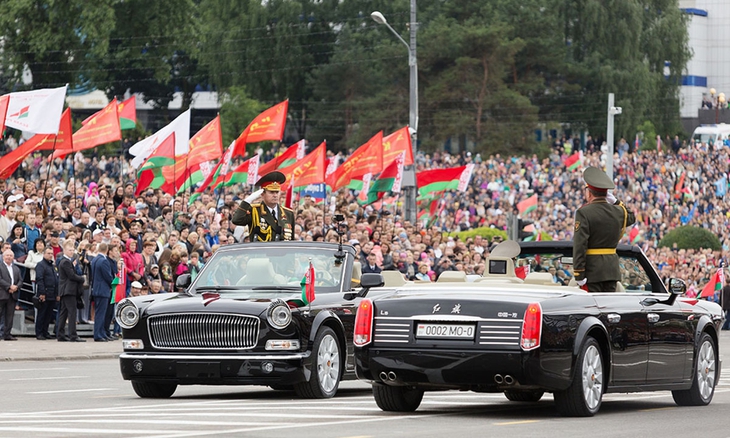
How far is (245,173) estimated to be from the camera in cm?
3491

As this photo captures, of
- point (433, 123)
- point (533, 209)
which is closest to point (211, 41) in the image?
point (433, 123)

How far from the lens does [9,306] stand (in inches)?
960

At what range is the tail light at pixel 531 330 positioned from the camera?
38.4 ft

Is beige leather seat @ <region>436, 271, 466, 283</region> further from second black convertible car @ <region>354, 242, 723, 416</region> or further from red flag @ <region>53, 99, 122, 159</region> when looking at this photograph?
red flag @ <region>53, 99, 122, 159</region>

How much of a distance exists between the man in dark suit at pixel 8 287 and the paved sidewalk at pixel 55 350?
438mm

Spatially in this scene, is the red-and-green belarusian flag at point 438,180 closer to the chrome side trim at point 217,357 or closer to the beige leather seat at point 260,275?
the beige leather seat at point 260,275

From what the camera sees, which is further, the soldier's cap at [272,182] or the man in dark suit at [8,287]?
the man in dark suit at [8,287]

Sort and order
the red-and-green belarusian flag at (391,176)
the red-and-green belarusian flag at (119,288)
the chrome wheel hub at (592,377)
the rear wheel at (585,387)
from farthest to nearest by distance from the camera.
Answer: the red-and-green belarusian flag at (391,176) < the red-and-green belarusian flag at (119,288) < the chrome wheel hub at (592,377) < the rear wheel at (585,387)

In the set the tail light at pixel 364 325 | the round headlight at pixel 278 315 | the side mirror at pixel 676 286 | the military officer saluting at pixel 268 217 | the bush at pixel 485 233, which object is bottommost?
the bush at pixel 485 233

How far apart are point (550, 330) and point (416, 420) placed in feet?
4.05

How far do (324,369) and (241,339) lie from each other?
91 cm

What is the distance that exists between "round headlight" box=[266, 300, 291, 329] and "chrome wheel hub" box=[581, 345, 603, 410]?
3.15m

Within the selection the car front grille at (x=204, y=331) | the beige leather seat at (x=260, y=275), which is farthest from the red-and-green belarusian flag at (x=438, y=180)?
the car front grille at (x=204, y=331)

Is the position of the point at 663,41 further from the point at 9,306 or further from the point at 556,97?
the point at 9,306
